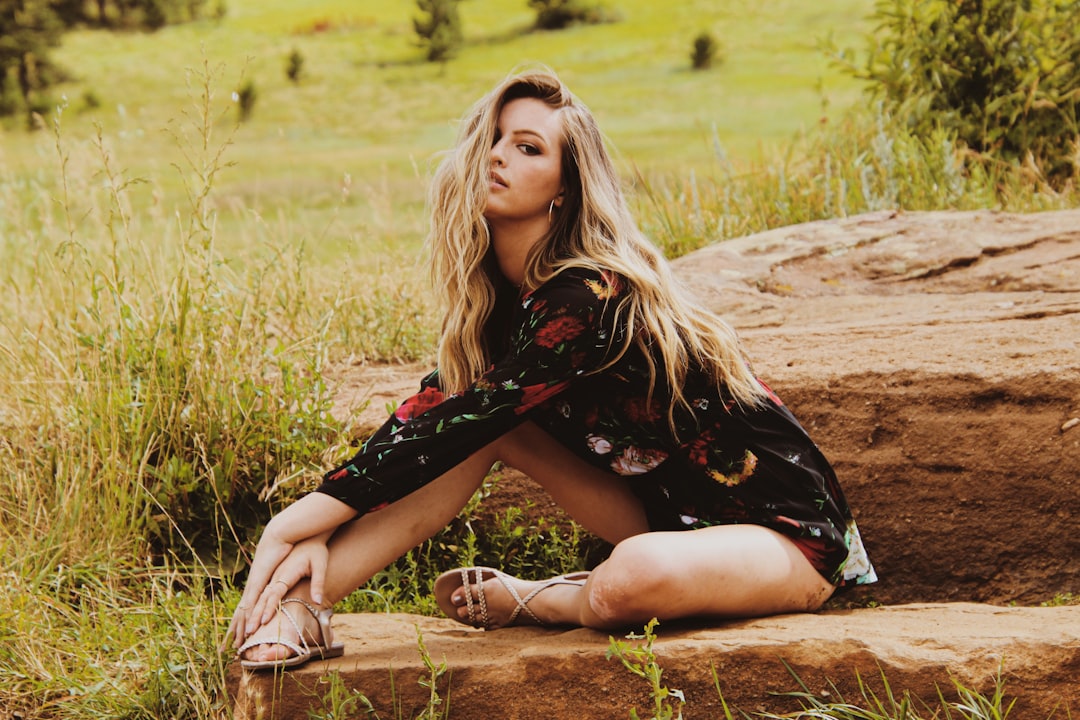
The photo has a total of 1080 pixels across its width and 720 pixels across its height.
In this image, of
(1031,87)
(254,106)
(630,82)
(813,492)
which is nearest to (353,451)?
(813,492)

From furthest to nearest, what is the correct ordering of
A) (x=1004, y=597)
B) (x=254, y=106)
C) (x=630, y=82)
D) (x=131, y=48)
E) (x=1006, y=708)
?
(x=131, y=48) → (x=630, y=82) → (x=254, y=106) → (x=1004, y=597) → (x=1006, y=708)

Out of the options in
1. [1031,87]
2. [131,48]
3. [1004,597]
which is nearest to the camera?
[1004,597]

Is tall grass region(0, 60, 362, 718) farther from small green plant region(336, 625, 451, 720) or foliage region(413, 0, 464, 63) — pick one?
foliage region(413, 0, 464, 63)

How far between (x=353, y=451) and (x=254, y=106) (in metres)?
14.5

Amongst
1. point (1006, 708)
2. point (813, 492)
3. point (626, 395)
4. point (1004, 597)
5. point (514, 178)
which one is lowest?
point (1004, 597)

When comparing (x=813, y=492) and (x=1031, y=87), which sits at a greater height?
(x=1031, y=87)

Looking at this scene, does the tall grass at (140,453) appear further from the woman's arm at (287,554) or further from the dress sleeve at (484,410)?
the dress sleeve at (484,410)

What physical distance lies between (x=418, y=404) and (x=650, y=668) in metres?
0.86

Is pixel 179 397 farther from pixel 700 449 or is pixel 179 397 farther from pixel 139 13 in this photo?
pixel 139 13

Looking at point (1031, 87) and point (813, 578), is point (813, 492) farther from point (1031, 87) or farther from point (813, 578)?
point (1031, 87)

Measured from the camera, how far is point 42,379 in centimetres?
320

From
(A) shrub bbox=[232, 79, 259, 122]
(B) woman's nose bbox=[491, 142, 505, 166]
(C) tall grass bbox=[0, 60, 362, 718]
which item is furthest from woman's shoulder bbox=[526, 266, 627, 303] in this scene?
(A) shrub bbox=[232, 79, 259, 122]

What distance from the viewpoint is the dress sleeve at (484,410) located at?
2250mm

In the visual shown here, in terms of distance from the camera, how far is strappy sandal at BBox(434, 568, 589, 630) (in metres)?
2.60
